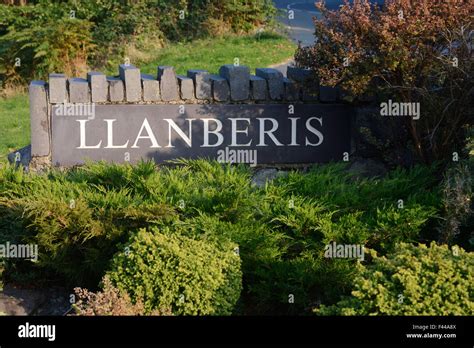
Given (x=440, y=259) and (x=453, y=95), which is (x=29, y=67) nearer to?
(x=453, y=95)

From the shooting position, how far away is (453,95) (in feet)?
21.3

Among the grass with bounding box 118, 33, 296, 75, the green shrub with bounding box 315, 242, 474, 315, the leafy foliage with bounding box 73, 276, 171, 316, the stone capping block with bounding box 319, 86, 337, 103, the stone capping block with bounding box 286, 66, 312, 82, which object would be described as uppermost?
the stone capping block with bounding box 286, 66, 312, 82

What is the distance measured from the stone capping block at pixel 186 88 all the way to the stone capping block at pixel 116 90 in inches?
18.6

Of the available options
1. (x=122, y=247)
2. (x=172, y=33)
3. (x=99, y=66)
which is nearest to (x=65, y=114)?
(x=122, y=247)

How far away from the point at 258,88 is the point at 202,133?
60 centimetres

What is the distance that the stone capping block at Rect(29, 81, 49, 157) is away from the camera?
6840 millimetres

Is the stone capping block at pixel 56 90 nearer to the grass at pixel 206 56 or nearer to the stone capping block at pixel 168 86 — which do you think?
the stone capping block at pixel 168 86

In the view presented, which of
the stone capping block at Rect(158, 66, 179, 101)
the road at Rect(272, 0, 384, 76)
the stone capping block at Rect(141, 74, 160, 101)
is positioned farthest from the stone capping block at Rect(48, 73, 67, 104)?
the road at Rect(272, 0, 384, 76)

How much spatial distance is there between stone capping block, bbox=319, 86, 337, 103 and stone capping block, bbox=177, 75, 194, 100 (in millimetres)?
1075

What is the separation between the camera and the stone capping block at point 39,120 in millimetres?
6840

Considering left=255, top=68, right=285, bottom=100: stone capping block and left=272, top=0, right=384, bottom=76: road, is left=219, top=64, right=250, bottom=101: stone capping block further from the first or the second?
left=272, top=0, right=384, bottom=76: road

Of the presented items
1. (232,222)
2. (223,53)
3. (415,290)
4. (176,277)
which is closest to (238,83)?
(232,222)

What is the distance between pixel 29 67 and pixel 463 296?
39.2ft

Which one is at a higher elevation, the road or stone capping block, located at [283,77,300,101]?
stone capping block, located at [283,77,300,101]
